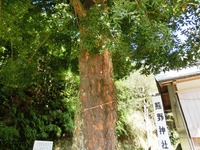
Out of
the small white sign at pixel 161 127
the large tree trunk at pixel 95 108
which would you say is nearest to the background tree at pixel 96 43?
the large tree trunk at pixel 95 108

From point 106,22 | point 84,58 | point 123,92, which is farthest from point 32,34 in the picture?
point 123,92

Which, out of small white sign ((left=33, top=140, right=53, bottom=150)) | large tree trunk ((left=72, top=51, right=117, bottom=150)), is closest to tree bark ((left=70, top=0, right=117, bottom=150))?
large tree trunk ((left=72, top=51, right=117, bottom=150))

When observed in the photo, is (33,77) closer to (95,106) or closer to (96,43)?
(96,43)

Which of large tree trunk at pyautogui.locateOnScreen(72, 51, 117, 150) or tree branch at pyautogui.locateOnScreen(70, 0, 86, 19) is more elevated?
tree branch at pyautogui.locateOnScreen(70, 0, 86, 19)

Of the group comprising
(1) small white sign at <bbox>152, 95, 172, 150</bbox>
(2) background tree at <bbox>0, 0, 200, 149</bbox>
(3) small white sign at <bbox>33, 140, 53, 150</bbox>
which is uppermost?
(2) background tree at <bbox>0, 0, 200, 149</bbox>

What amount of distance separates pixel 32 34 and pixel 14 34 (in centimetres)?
64

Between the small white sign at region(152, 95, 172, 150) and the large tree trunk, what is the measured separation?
2.54 m

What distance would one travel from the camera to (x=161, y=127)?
537cm

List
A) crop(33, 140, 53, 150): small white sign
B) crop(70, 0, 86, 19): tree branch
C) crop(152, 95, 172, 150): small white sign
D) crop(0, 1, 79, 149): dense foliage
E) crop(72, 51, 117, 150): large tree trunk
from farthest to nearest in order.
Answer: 1. crop(152, 95, 172, 150): small white sign
2. crop(0, 1, 79, 149): dense foliage
3. crop(33, 140, 53, 150): small white sign
4. crop(70, 0, 86, 19): tree branch
5. crop(72, 51, 117, 150): large tree trunk

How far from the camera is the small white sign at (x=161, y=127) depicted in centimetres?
516

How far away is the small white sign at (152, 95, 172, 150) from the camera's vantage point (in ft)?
16.9

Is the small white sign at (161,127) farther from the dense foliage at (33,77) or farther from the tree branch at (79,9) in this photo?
the tree branch at (79,9)

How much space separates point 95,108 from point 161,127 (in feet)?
9.39

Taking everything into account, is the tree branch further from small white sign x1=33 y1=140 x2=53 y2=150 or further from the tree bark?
small white sign x1=33 y1=140 x2=53 y2=150
